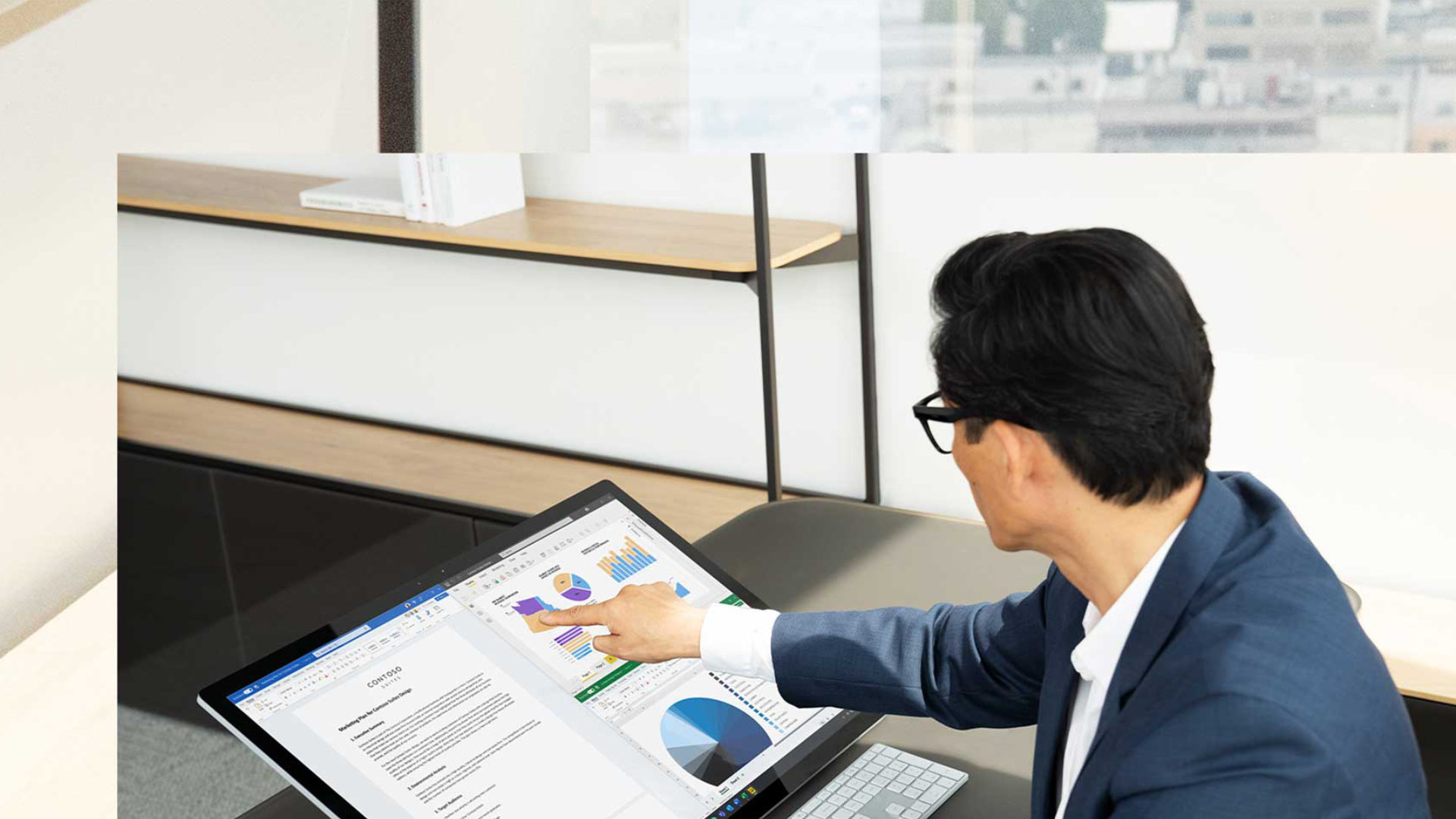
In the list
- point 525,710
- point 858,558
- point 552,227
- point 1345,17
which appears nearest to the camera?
point 1345,17

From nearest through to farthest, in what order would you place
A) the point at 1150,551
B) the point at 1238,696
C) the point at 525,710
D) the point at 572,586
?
the point at 1238,696
the point at 1150,551
the point at 525,710
the point at 572,586

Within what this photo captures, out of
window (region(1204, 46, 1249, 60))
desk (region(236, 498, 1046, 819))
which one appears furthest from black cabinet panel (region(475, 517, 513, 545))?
window (region(1204, 46, 1249, 60))

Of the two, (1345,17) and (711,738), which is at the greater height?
(1345,17)

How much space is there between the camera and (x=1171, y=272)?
0.72 m

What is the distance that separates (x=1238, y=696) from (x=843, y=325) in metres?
0.96

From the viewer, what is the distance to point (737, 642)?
3.29ft

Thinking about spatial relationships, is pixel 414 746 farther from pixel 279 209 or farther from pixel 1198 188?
pixel 1198 188

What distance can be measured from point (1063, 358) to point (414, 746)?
20.2 inches

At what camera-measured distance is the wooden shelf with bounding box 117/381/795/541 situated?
115cm

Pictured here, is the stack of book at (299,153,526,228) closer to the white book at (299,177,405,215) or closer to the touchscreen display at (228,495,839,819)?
the white book at (299,177,405,215)

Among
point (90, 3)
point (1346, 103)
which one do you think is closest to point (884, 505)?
point (1346, 103)

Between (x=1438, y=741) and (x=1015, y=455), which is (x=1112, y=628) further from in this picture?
(x=1438, y=741)

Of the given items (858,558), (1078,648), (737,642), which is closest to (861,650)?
(737,642)

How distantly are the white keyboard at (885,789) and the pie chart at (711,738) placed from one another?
0.06 meters
